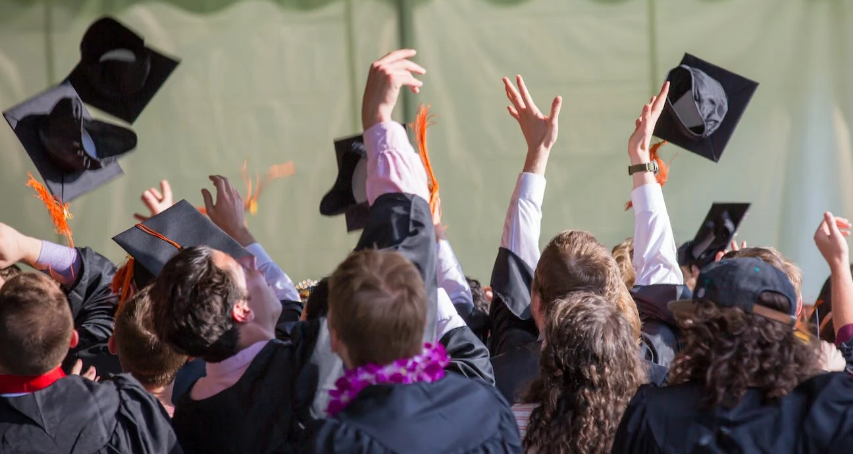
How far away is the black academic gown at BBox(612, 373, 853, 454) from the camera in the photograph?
5.65ft

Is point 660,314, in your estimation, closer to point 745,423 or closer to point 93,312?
point 745,423

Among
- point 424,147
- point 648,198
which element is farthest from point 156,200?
point 648,198

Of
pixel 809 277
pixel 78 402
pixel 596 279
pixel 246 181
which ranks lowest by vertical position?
pixel 809 277

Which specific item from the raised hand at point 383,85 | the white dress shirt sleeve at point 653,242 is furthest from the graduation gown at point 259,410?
the white dress shirt sleeve at point 653,242

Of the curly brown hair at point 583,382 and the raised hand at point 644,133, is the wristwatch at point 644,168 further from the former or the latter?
the curly brown hair at point 583,382

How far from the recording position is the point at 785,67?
645cm

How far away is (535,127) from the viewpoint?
3.27m

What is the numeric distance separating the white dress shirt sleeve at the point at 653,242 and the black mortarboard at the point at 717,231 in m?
1.30

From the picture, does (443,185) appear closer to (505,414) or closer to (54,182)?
(54,182)

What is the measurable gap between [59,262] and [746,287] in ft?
8.73

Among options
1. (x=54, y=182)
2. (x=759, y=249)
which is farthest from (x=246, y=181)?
(x=759, y=249)

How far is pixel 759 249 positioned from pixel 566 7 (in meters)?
3.56

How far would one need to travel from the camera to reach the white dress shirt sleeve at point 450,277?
307 centimetres

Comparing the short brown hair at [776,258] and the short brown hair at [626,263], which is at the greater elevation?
the short brown hair at [776,258]
